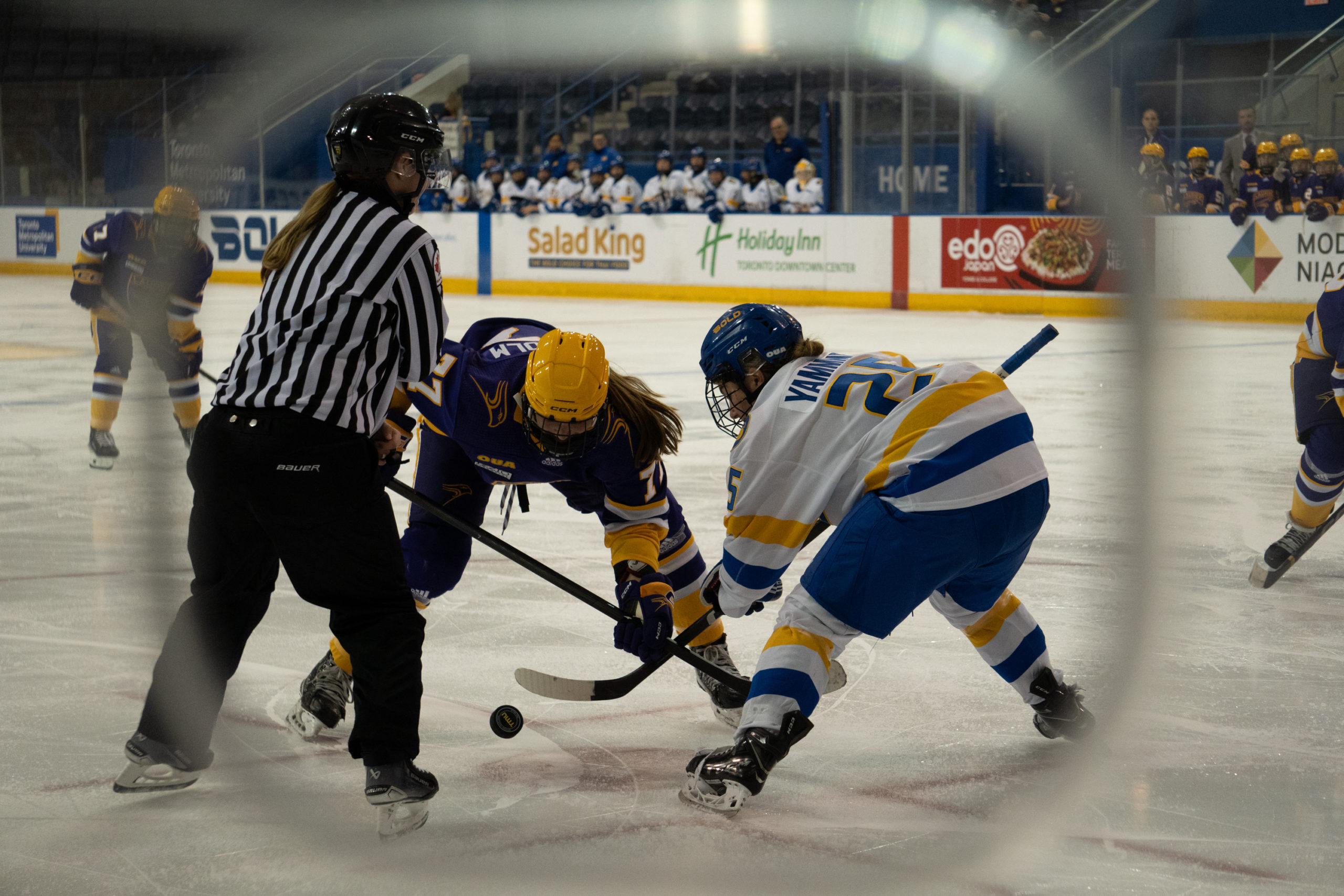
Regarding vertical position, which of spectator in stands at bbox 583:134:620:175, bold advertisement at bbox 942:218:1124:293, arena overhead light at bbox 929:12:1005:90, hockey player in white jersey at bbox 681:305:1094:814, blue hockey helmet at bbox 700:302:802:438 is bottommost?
hockey player in white jersey at bbox 681:305:1094:814

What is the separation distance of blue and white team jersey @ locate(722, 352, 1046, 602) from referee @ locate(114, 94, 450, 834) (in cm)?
59

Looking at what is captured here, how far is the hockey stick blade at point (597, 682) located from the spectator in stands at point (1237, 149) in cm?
1055

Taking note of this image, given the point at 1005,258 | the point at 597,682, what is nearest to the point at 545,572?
the point at 597,682

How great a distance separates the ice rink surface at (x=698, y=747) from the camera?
88.7 inches

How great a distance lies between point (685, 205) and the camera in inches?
610

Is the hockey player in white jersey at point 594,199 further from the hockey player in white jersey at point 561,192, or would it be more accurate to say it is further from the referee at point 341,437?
the referee at point 341,437

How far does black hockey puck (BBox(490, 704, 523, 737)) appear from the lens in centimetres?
271

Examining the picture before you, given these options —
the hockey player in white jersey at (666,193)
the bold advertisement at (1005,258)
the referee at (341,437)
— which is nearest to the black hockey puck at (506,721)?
the referee at (341,437)

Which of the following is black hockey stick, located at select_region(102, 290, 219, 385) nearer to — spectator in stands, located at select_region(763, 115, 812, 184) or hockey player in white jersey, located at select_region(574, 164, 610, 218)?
spectator in stands, located at select_region(763, 115, 812, 184)

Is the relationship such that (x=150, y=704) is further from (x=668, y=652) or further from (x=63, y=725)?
(x=668, y=652)

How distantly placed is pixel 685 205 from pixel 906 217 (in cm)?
277

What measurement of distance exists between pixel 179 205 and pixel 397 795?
45.2 inches

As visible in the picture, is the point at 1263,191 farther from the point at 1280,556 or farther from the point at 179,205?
the point at 179,205

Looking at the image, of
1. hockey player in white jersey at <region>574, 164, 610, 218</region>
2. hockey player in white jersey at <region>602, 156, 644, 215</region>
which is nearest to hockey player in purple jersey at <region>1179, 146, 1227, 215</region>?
hockey player in white jersey at <region>602, 156, 644, 215</region>
